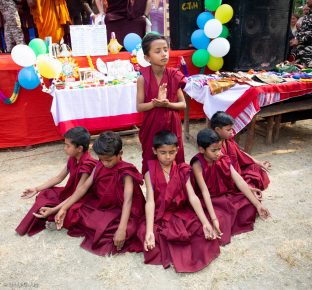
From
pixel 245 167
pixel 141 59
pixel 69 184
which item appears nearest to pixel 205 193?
pixel 245 167

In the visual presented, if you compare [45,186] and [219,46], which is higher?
[219,46]

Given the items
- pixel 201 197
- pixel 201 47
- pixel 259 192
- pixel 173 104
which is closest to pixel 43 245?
pixel 201 197

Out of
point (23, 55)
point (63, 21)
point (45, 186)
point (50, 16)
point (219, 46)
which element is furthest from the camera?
point (63, 21)

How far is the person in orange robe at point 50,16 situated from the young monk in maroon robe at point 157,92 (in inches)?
129

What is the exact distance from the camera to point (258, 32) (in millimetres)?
4562

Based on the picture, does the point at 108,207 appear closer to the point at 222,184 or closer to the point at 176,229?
the point at 176,229

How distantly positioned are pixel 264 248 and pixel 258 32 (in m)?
3.29

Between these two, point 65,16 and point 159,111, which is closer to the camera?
point 159,111

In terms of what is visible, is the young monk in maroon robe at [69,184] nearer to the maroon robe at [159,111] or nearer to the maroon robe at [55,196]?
the maroon robe at [55,196]

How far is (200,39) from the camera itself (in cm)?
453

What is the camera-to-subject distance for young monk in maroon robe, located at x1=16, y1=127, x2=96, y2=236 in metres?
2.51

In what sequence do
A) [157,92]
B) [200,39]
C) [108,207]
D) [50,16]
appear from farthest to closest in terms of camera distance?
1. [50,16]
2. [200,39]
3. [157,92]
4. [108,207]

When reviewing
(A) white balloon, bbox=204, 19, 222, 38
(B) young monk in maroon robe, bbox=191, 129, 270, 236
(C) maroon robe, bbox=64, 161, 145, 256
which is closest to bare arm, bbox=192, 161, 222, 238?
(B) young monk in maroon robe, bbox=191, 129, 270, 236

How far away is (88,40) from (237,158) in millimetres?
2522
